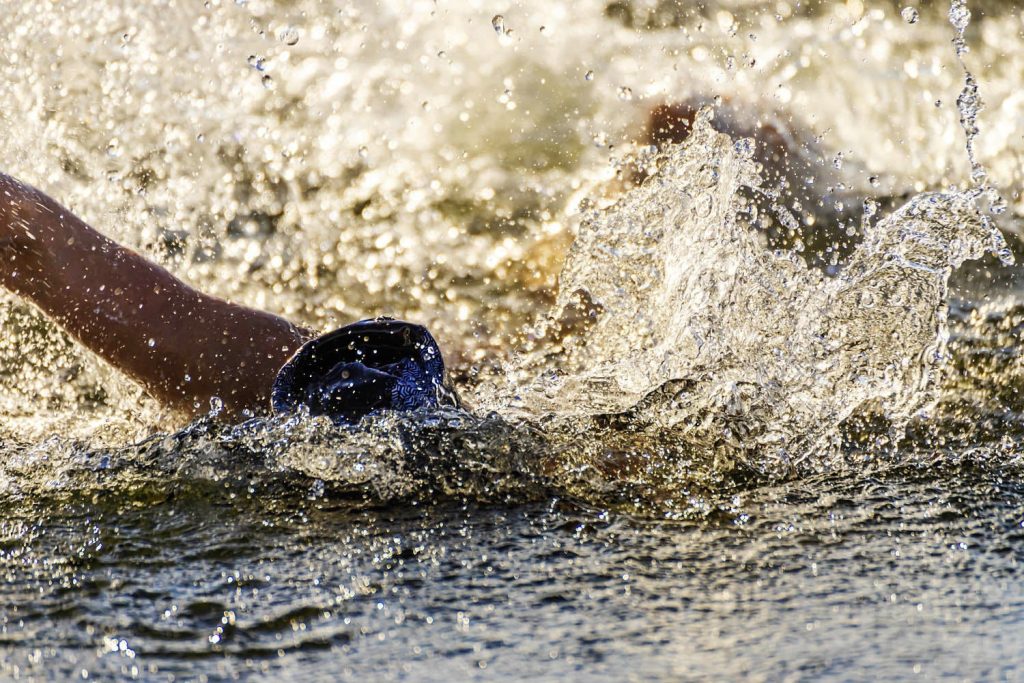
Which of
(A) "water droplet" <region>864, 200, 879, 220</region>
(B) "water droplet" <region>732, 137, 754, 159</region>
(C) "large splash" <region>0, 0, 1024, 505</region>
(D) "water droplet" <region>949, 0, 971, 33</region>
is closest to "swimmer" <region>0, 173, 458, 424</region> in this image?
(C) "large splash" <region>0, 0, 1024, 505</region>

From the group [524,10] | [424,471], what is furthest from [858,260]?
[524,10]

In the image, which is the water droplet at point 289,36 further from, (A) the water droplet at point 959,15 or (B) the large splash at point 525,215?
(A) the water droplet at point 959,15

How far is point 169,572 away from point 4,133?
2393mm

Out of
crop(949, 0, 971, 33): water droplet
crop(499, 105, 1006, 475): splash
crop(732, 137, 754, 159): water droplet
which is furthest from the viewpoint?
crop(949, 0, 971, 33): water droplet

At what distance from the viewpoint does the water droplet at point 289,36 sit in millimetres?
4461

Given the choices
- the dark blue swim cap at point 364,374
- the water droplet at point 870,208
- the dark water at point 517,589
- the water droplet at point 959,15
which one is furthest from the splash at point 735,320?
the water droplet at point 959,15

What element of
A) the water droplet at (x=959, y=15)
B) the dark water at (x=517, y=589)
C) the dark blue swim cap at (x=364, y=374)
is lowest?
the dark water at (x=517, y=589)

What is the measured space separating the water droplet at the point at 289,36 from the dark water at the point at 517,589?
314 centimetres

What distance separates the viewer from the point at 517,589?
1304 millimetres

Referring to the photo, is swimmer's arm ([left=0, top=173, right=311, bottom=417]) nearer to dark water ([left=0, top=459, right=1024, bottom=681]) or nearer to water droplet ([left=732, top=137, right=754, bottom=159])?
dark water ([left=0, top=459, right=1024, bottom=681])

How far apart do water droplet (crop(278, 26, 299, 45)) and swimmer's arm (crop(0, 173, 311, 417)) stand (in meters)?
2.59

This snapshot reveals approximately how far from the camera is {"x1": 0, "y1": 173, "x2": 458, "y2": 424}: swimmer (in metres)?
1.87

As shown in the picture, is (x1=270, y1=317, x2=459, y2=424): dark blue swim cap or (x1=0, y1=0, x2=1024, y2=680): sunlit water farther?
(x1=270, y1=317, x2=459, y2=424): dark blue swim cap

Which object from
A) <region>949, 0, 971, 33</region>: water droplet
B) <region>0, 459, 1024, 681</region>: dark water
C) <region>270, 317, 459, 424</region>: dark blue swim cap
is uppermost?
<region>949, 0, 971, 33</region>: water droplet
